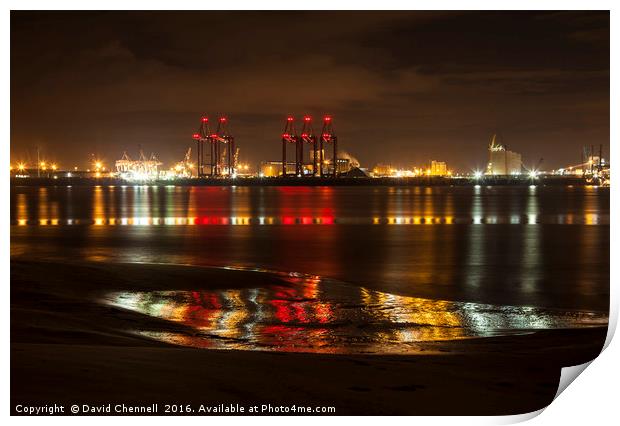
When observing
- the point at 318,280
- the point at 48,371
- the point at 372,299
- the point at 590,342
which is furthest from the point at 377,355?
the point at 318,280

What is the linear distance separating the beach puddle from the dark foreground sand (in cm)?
40

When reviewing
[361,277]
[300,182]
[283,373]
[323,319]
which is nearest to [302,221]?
[361,277]

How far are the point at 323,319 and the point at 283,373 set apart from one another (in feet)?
8.54

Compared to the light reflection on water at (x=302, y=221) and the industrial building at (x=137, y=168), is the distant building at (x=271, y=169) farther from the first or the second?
the light reflection on water at (x=302, y=221)

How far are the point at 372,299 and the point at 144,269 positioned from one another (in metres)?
3.60

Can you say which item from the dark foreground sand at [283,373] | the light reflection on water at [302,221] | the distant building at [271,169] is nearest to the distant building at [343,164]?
the distant building at [271,169]

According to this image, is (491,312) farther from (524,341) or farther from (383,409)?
(383,409)

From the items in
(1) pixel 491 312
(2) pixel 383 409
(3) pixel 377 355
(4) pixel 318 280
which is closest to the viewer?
(2) pixel 383 409

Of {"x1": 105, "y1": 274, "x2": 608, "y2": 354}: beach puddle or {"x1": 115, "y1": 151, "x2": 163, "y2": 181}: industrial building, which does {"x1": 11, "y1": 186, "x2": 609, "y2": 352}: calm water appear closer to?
{"x1": 105, "y1": 274, "x2": 608, "y2": 354}: beach puddle

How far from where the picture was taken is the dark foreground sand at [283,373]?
3.98 metres

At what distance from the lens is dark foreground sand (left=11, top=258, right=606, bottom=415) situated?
3982 mm
